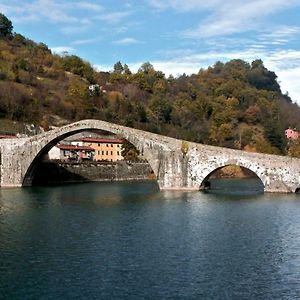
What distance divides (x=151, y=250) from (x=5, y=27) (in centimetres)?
11103

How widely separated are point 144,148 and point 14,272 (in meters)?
28.5

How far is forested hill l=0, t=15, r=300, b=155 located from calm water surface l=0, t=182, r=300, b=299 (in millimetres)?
51578

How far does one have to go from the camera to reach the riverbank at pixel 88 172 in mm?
61781

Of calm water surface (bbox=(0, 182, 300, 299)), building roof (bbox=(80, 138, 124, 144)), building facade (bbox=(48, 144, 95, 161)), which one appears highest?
building roof (bbox=(80, 138, 124, 144))

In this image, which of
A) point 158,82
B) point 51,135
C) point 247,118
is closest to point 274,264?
point 51,135

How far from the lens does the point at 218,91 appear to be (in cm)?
12275

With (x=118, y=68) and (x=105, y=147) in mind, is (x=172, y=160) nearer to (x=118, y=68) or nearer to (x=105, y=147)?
(x=105, y=147)

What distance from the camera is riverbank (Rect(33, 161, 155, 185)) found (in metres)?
61.8

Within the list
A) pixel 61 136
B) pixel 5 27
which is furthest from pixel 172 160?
pixel 5 27

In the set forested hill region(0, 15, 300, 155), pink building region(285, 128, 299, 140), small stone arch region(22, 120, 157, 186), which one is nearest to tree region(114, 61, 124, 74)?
forested hill region(0, 15, 300, 155)

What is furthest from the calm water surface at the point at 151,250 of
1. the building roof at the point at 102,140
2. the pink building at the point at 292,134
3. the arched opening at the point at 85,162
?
the pink building at the point at 292,134

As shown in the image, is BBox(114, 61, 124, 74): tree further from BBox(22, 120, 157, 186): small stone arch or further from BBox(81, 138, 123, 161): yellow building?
BBox(22, 120, 157, 186): small stone arch

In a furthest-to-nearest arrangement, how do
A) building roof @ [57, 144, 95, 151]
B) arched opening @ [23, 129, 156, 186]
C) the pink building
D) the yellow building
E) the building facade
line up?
the pink building, the yellow building, building roof @ [57, 144, 95, 151], the building facade, arched opening @ [23, 129, 156, 186]

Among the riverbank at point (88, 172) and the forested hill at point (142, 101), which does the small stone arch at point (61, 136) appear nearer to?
the riverbank at point (88, 172)
